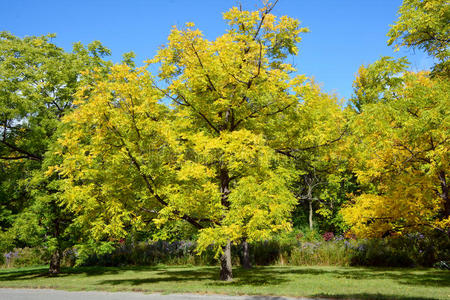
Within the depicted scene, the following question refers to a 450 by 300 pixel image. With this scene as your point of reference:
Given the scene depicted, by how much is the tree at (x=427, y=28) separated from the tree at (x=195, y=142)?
3.34 meters

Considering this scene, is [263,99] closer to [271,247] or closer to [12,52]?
[271,247]

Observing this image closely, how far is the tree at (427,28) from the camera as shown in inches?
413

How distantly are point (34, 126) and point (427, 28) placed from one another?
16.5 m

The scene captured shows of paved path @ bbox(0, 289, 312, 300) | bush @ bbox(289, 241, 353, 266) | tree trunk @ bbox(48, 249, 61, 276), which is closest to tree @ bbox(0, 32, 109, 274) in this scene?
tree trunk @ bbox(48, 249, 61, 276)

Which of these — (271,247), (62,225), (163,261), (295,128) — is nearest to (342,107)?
(271,247)

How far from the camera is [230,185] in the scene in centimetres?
1460

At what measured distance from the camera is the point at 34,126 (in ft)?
57.6

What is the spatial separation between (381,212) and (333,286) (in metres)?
2.86

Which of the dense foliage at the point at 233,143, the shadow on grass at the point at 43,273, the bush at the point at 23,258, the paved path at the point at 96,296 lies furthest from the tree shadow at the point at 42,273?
the paved path at the point at 96,296

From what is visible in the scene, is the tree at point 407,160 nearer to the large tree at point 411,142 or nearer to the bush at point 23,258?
the large tree at point 411,142

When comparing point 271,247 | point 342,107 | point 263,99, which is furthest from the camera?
point 342,107

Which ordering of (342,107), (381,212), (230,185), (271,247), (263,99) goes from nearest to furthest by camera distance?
(381,212)
(263,99)
(230,185)
(271,247)
(342,107)

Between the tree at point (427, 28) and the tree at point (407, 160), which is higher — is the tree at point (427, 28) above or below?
above

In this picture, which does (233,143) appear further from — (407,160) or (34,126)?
(34,126)
